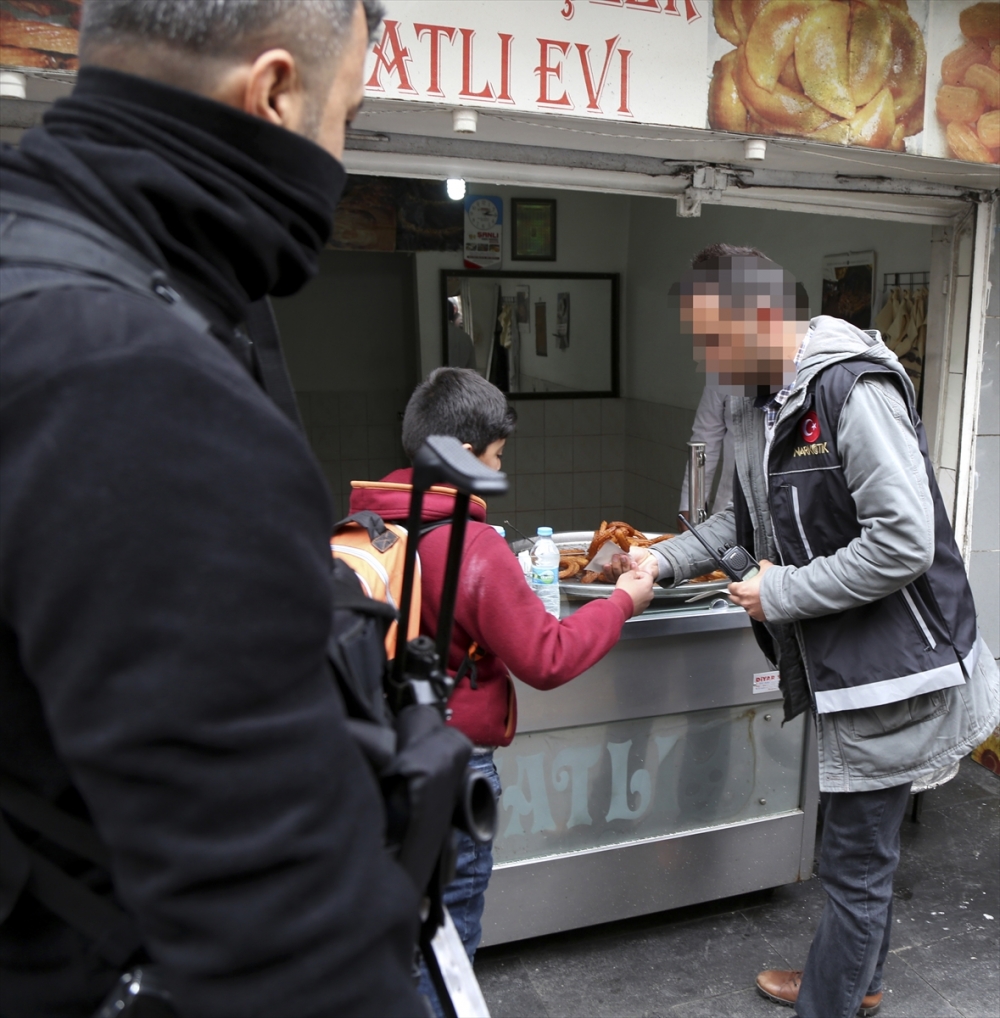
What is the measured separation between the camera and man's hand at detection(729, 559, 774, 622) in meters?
2.21

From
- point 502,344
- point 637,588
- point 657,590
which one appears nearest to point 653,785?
point 657,590

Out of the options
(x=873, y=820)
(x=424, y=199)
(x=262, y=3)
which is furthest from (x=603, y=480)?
(x=262, y=3)

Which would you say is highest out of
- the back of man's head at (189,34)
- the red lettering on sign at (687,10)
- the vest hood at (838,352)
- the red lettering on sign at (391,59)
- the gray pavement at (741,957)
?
the red lettering on sign at (687,10)

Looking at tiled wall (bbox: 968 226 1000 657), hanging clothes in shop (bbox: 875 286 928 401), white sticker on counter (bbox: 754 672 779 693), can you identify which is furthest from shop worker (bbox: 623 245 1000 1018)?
hanging clothes in shop (bbox: 875 286 928 401)

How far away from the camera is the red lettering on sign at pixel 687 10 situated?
2861mm

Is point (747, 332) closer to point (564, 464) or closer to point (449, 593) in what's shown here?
point (449, 593)

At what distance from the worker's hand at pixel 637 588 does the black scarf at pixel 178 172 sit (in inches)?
66.3

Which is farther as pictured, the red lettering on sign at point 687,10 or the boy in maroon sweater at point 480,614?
the red lettering on sign at point 687,10

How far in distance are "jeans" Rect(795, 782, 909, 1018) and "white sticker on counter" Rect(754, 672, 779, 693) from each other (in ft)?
2.25

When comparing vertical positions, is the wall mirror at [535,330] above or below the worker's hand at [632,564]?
above

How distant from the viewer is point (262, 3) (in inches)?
31.3

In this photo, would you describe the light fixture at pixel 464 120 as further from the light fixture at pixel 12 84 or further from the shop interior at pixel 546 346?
the shop interior at pixel 546 346

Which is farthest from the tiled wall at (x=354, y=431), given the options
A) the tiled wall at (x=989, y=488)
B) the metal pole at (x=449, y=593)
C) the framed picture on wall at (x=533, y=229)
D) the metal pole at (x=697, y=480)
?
the metal pole at (x=449, y=593)

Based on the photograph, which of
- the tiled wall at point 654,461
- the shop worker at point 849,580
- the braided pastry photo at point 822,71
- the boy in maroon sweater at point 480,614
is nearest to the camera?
the boy in maroon sweater at point 480,614
